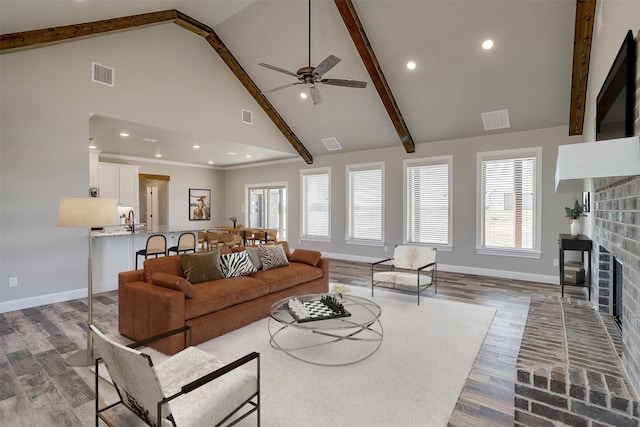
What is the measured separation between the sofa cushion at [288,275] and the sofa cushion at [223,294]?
145 millimetres

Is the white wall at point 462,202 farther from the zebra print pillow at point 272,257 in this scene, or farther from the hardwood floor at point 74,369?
the zebra print pillow at point 272,257

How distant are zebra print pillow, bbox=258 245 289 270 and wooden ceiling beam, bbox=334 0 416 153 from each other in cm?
347

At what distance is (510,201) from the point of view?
6297mm

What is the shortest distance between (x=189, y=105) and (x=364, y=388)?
236 inches

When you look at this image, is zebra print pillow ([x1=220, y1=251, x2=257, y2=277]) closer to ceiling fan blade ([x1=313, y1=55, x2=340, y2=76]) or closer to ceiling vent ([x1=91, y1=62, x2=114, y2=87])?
ceiling fan blade ([x1=313, y1=55, x2=340, y2=76])

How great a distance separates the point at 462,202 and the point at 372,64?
3.46m

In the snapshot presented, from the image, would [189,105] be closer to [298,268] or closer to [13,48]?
[13,48]

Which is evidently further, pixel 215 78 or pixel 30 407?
pixel 215 78

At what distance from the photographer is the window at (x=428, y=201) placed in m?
7.07

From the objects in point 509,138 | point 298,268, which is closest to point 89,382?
point 298,268

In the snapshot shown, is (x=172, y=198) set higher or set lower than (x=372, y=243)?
higher

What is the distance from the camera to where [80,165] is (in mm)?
4887

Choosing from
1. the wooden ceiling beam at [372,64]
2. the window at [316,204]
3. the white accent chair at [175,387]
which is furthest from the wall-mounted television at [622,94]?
the window at [316,204]

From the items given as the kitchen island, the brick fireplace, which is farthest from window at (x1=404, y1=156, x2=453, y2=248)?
the kitchen island
